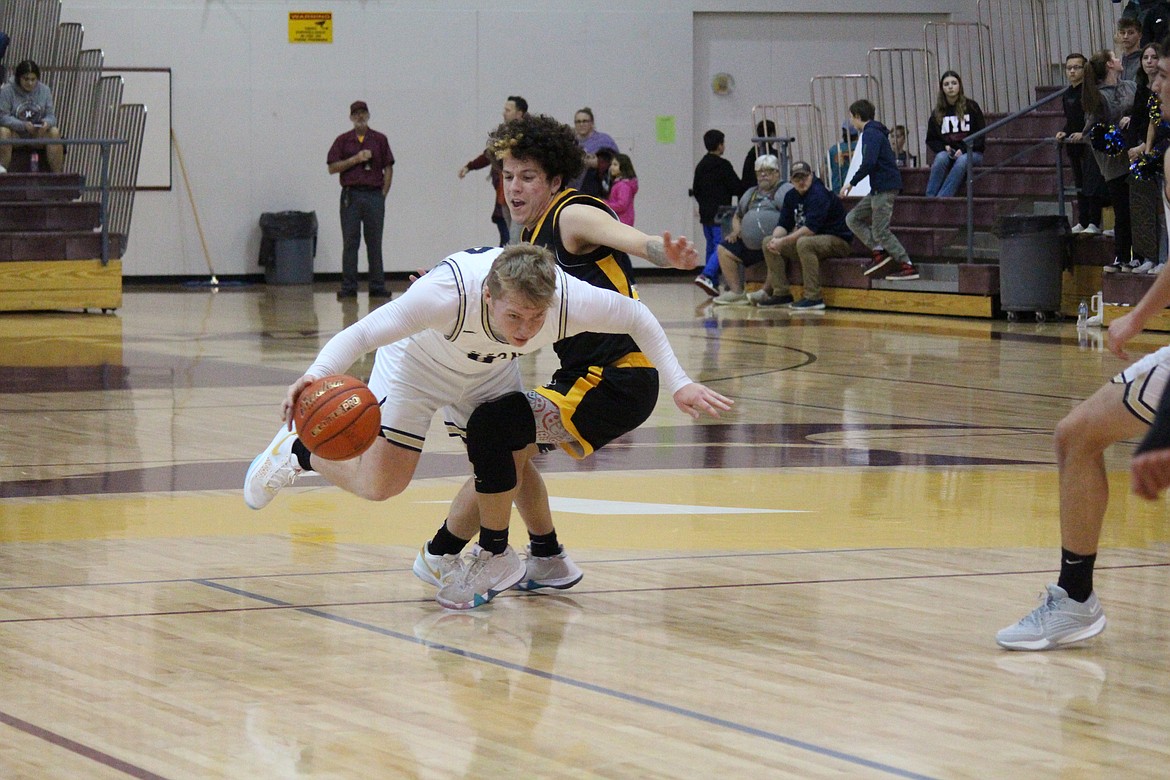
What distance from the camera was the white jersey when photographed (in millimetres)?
4121

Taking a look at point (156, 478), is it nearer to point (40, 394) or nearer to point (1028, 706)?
point (40, 394)

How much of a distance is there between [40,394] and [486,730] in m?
6.63

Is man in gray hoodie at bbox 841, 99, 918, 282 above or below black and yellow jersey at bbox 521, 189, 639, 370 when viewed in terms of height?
above

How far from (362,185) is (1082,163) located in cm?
715

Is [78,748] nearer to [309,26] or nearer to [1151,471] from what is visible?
[1151,471]

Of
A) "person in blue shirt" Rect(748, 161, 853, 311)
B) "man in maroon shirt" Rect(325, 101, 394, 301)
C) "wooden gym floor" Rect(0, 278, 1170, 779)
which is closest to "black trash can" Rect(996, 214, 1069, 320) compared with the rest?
"person in blue shirt" Rect(748, 161, 853, 311)

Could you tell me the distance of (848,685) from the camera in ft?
12.0

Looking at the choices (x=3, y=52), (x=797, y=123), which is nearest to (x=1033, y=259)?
(x=797, y=123)

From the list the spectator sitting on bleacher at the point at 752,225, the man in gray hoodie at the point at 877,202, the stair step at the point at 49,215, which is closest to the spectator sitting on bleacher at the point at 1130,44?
the man in gray hoodie at the point at 877,202

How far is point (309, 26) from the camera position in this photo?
20906 millimetres

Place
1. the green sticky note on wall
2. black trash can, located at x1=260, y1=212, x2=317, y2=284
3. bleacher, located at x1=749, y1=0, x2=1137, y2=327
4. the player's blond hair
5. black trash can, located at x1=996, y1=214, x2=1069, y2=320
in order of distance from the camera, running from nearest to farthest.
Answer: the player's blond hair → black trash can, located at x1=996, y1=214, x2=1069, y2=320 → bleacher, located at x1=749, y1=0, x2=1137, y2=327 → black trash can, located at x1=260, y1=212, x2=317, y2=284 → the green sticky note on wall

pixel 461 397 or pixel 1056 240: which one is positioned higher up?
pixel 1056 240

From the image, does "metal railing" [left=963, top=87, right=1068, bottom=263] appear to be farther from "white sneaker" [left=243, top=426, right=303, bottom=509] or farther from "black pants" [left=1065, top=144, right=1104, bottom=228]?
"white sneaker" [left=243, top=426, right=303, bottom=509]

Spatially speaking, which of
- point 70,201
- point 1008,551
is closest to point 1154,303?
point 1008,551
